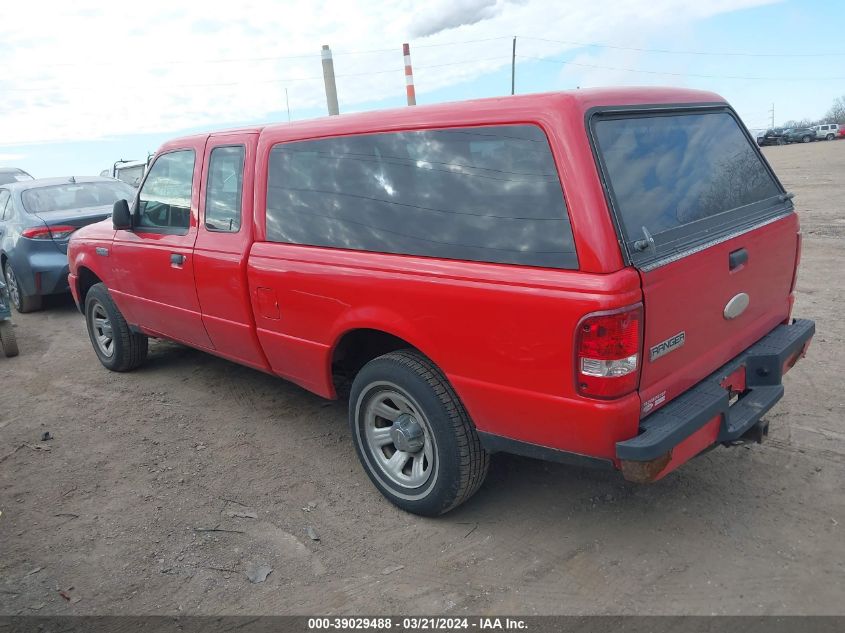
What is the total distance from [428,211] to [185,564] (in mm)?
1985

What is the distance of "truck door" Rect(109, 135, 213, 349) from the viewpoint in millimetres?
4410

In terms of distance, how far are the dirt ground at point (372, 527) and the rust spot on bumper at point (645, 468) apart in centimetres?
51

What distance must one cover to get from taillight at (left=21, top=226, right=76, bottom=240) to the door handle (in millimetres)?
7341

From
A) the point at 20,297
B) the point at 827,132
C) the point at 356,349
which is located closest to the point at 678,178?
the point at 356,349

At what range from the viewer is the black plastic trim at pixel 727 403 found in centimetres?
254

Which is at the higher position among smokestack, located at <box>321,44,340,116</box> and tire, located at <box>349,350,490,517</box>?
smokestack, located at <box>321,44,340,116</box>

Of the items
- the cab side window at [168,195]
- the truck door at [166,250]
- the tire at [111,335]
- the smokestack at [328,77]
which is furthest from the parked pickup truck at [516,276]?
the smokestack at [328,77]

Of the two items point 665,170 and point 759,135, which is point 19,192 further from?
point 759,135

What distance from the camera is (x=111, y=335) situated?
18.8 ft

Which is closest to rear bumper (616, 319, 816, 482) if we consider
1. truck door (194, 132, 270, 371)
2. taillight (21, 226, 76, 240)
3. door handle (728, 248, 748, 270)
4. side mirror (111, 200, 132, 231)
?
door handle (728, 248, 748, 270)

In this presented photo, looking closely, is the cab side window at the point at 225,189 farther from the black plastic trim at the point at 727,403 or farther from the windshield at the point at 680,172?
the black plastic trim at the point at 727,403

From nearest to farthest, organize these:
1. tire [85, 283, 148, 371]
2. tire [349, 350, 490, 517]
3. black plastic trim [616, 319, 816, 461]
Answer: black plastic trim [616, 319, 816, 461]
tire [349, 350, 490, 517]
tire [85, 283, 148, 371]

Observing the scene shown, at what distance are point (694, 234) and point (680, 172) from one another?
1.07 feet

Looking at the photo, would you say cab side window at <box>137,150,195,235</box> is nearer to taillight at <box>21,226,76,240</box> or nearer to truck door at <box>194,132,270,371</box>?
truck door at <box>194,132,270,371</box>
